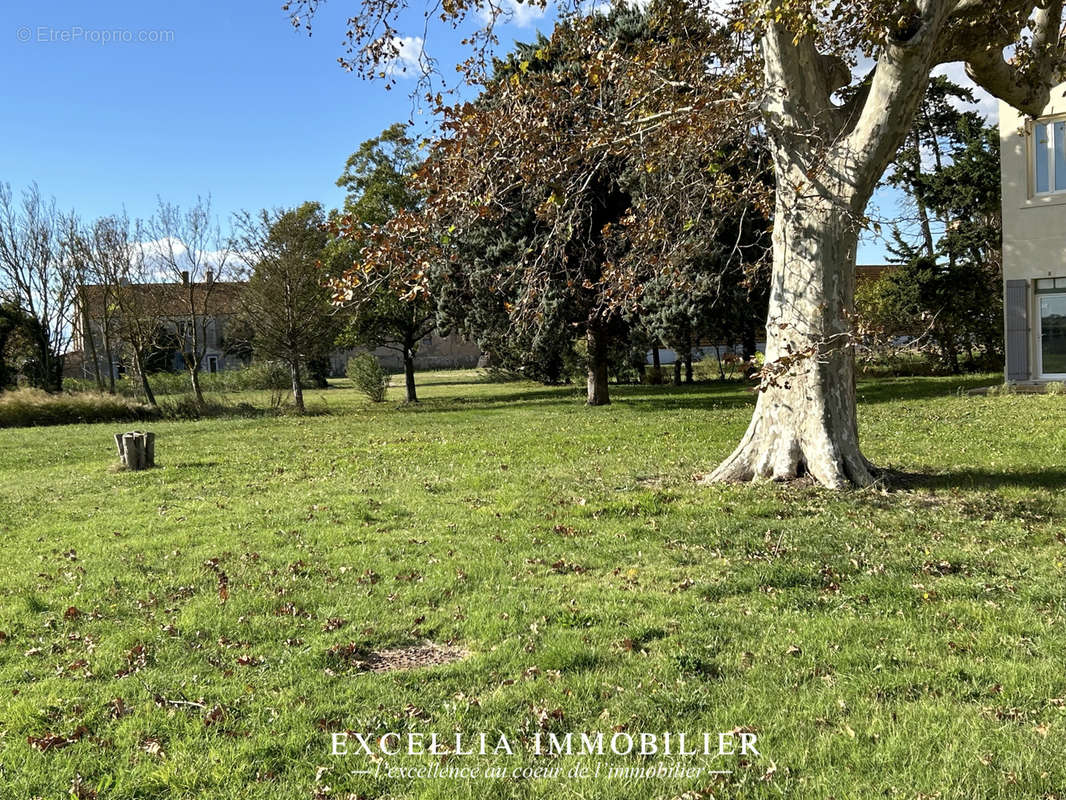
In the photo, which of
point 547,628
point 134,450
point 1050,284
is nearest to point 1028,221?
point 1050,284

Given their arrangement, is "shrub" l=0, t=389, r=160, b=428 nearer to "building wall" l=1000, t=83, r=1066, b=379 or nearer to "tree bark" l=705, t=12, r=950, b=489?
"tree bark" l=705, t=12, r=950, b=489

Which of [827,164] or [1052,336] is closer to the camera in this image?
[827,164]

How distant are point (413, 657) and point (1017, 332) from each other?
69.4 ft

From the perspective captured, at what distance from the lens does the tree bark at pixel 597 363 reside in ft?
69.5

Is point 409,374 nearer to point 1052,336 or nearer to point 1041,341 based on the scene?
point 1041,341

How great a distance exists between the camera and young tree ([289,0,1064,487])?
7.86 m

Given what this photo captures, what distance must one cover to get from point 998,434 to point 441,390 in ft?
95.1

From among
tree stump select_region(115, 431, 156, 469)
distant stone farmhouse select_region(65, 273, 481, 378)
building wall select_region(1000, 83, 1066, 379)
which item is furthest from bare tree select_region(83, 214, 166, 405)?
building wall select_region(1000, 83, 1066, 379)

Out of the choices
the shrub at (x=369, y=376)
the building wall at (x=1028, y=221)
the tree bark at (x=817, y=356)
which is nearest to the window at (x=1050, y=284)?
the building wall at (x=1028, y=221)

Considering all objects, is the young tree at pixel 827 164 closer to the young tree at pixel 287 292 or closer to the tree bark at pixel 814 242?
the tree bark at pixel 814 242

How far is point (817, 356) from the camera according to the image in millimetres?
8180

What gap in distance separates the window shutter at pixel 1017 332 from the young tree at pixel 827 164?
13.0 metres

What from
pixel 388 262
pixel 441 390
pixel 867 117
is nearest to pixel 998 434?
pixel 867 117

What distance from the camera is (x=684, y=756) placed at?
3.28m
